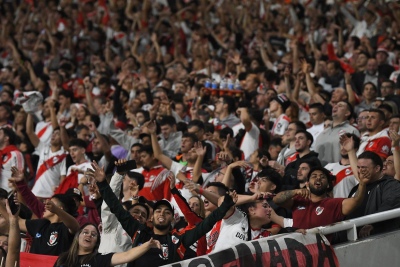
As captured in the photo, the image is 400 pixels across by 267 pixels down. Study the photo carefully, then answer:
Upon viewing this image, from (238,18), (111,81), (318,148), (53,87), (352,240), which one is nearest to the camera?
(352,240)

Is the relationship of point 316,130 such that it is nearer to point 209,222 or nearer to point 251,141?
point 251,141

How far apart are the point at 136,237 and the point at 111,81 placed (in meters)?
9.16

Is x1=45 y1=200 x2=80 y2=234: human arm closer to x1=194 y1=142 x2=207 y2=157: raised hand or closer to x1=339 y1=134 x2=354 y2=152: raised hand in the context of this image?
x1=194 y1=142 x2=207 y2=157: raised hand

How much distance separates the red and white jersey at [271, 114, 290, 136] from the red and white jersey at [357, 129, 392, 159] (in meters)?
1.76

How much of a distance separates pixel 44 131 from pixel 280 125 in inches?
148

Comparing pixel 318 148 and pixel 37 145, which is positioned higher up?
pixel 318 148

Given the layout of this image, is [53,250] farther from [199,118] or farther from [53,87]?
[53,87]

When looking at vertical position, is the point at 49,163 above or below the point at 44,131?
above

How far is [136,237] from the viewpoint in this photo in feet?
28.5

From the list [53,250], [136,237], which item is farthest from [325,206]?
[53,250]

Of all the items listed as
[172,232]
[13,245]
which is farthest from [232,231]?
[13,245]

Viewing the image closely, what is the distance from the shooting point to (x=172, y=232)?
888 cm

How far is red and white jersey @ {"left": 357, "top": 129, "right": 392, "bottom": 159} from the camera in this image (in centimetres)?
1094

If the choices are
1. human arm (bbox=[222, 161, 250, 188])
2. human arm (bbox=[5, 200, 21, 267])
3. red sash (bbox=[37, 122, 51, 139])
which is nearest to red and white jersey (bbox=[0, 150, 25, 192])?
red sash (bbox=[37, 122, 51, 139])
